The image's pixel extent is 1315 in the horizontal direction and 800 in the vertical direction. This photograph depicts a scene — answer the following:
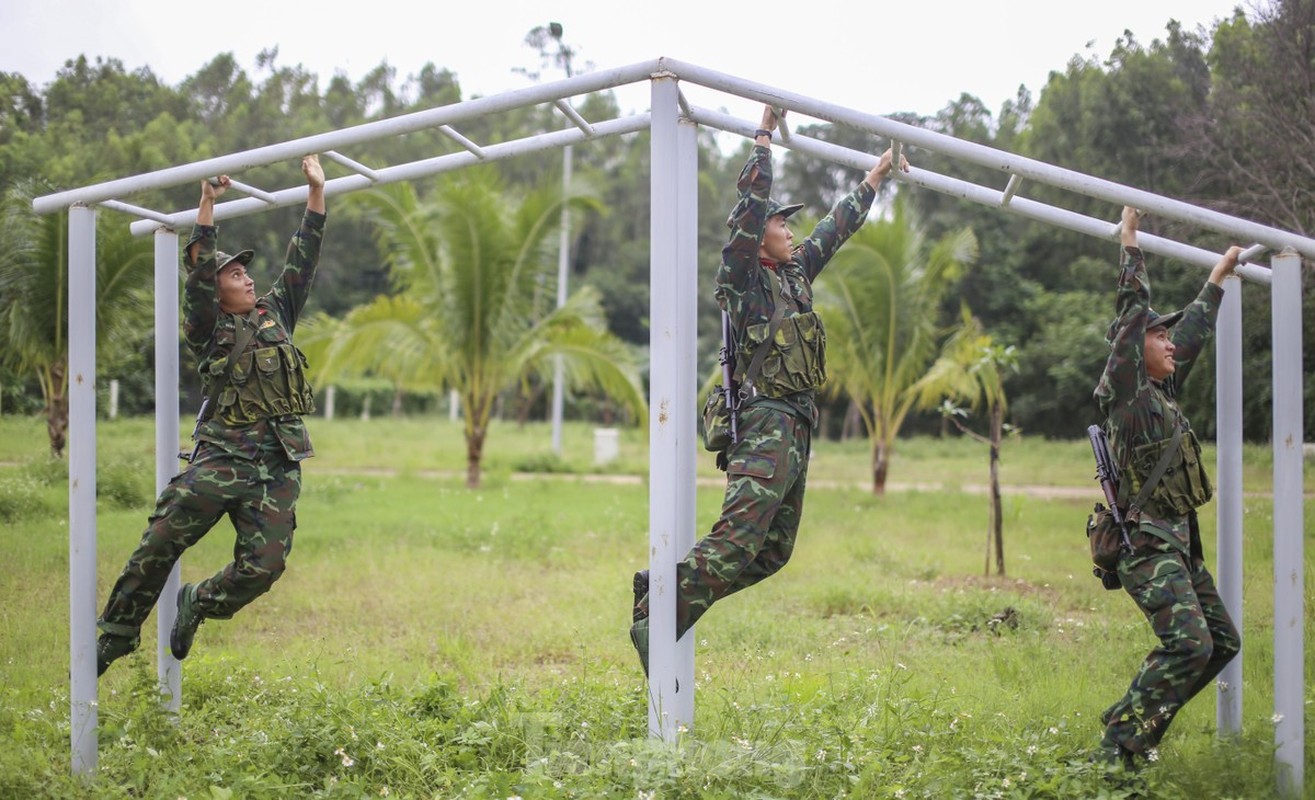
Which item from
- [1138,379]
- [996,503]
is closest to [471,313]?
[996,503]

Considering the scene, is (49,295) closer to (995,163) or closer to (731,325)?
(731,325)

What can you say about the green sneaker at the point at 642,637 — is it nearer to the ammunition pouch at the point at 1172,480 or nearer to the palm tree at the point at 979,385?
the ammunition pouch at the point at 1172,480

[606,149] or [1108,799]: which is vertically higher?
[606,149]

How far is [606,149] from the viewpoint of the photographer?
43438 millimetres

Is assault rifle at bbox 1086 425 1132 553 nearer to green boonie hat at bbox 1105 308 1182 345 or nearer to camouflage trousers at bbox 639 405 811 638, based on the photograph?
green boonie hat at bbox 1105 308 1182 345

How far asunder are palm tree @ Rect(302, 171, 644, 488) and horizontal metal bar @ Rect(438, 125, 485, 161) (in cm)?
938

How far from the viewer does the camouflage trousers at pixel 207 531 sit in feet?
14.7

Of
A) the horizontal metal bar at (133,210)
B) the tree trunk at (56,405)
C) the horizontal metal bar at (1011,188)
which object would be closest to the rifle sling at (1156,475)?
the horizontal metal bar at (1011,188)

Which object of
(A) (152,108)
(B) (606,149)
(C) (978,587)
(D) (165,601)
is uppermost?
(B) (606,149)

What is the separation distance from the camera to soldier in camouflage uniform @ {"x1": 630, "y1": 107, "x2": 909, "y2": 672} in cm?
409

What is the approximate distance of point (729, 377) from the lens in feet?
14.3

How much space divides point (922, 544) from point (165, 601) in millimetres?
7535

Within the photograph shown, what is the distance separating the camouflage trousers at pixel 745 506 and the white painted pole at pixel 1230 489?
1.72 m

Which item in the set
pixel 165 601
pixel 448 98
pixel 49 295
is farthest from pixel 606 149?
pixel 165 601
